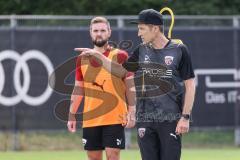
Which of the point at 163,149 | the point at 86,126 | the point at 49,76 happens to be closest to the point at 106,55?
the point at 86,126

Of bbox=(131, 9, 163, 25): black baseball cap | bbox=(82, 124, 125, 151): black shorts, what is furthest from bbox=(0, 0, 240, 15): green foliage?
bbox=(131, 9, 163, 25): black baseball cap

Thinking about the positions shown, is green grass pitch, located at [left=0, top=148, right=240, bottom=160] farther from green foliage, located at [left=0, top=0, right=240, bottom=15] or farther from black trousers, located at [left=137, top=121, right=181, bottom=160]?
green foliage, located at [left=0, top=0, right=240, bottom=15]

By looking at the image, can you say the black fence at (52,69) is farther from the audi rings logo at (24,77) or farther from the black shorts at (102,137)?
the black shorts at (102,137)

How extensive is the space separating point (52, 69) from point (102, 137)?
7.30 meters

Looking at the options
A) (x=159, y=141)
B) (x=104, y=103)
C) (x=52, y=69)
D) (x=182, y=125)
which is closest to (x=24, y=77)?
(x=52, y=69)

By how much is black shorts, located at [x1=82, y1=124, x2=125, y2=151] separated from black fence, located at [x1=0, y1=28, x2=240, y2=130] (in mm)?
6670

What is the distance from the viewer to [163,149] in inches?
336

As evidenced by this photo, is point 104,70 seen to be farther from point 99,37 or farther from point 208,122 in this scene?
point 208,122

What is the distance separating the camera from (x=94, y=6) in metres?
23.0

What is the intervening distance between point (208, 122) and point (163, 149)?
919cm

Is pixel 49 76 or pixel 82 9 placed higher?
pixel 82 9

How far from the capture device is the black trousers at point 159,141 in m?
8.48

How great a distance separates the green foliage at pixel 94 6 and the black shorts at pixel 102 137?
13054 millimetres

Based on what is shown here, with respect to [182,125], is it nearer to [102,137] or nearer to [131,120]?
[131,120]
